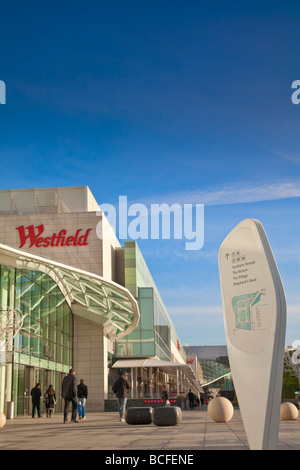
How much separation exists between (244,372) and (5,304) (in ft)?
56.2

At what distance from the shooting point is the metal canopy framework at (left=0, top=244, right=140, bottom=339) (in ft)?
80.0

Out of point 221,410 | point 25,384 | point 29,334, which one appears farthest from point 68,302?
point 221,410

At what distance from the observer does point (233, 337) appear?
286 inches

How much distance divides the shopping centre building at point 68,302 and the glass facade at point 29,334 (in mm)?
43

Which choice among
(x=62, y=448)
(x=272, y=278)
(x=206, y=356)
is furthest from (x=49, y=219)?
(x=206, y=356)

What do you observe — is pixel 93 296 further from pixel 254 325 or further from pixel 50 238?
pixel 254 325

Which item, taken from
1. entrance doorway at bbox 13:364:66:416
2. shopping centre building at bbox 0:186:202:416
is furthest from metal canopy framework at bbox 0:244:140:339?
entrance doorway at bbox 13:364:66:416

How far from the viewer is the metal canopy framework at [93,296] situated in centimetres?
2439

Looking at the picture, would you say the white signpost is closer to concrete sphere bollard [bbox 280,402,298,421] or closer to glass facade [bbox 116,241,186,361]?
concrete sphere bollard [bbox 280,402,298,421]

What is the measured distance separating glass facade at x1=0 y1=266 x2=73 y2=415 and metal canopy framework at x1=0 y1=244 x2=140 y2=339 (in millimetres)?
474

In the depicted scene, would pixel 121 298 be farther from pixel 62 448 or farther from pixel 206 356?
pixel 206 356

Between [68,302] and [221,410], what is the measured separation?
1916 centimetres

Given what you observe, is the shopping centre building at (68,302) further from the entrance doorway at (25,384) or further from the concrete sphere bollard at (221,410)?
the concrete sphere bollard at (221,410)
